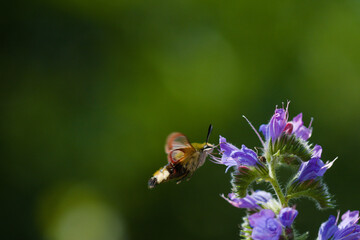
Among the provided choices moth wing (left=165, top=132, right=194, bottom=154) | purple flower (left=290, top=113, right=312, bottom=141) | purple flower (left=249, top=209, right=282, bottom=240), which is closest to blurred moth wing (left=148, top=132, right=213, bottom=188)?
moth wing (left=165, top=132, right=194, bottom=154)

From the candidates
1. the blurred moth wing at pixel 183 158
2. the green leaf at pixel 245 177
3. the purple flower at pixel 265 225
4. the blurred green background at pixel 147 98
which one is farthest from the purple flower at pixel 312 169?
the blurred green background at pixel 147 98

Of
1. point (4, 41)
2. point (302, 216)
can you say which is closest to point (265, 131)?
point (302, 216)

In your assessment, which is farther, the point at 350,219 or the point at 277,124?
the point at 277,124

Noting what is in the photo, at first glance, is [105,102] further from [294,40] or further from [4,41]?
[294,40]

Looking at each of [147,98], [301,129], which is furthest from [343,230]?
[147,98]

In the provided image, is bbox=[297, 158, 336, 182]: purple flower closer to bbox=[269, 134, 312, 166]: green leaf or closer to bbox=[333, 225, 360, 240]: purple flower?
bbox=[269, 134, 312, 166]: green leaf

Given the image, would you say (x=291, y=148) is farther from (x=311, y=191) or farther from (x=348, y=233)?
(x=348, y=233)
